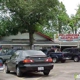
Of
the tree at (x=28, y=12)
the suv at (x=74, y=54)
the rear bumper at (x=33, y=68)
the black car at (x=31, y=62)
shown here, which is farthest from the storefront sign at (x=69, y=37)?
the rear bumper at (x=33, y=68)

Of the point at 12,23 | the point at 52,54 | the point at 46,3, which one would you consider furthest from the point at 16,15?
the point at 52,54

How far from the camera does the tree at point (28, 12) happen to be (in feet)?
103

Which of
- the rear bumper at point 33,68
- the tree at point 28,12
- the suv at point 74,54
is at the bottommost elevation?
the suv at point 74,54

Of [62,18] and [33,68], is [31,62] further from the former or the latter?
[62,18]

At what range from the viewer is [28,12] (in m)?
31.4

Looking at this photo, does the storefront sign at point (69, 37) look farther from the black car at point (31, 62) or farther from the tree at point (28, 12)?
the black car at point (31, 62)

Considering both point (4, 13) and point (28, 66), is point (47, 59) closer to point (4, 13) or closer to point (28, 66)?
point (28, 66)

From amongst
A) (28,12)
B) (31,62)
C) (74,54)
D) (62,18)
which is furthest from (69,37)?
(62,18)

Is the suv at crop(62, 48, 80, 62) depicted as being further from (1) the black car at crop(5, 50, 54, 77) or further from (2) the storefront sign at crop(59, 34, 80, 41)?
(1) the black car at crop(5, 50, 54, 77)

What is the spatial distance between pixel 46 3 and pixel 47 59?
18.3 meters

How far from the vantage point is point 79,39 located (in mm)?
35094

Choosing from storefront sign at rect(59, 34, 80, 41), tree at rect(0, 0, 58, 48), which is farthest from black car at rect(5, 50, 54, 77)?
storefront sign at rect(59, 34, 80, 41)

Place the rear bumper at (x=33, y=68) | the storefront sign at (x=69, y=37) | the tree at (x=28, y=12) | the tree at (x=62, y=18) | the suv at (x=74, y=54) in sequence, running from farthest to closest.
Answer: the tree at (x=62, y=18) → the storefront sign at (x=69, y=37) → the tree at (x=28, y=12) → the suv at (x=74, y=54) → the rear bumper at (x=33, y=68)

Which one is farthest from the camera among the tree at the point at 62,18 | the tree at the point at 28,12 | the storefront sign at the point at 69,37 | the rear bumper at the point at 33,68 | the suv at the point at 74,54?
the tree at the point at 62,18
